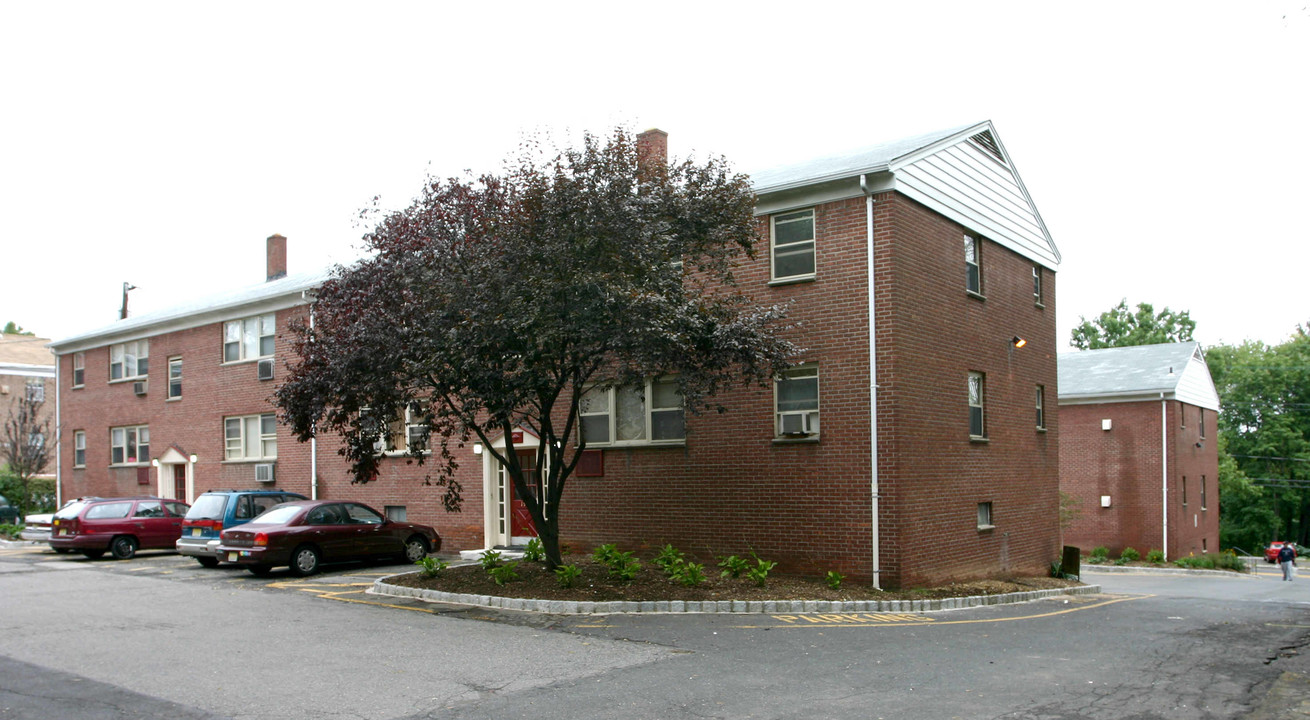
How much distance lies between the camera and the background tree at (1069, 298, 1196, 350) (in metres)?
70.1

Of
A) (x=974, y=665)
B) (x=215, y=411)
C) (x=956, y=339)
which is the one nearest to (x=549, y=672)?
(x=974, y=665)

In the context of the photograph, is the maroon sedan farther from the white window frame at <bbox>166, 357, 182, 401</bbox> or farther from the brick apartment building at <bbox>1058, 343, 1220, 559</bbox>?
the brick apartment building at <bbox>1058, 343, 1220, 559</bbox>

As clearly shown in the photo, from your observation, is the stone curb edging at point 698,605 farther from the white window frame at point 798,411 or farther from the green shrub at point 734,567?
the white window frame at point 798,411

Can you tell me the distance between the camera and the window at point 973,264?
19266mm

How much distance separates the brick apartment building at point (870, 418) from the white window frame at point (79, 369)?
16137 millimetres

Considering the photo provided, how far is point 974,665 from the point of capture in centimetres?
1013

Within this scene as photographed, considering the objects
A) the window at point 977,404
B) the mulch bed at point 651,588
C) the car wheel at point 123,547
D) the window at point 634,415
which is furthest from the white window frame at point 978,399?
the car wheel at point 123,547

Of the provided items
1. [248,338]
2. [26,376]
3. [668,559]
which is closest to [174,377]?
[248,338]

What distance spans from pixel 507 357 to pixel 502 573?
11.7 ft

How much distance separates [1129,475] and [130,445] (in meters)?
33.4

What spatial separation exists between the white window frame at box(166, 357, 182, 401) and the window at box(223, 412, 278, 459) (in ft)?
9.16

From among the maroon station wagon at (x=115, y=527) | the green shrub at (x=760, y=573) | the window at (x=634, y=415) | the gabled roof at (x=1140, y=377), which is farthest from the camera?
the gabled roof at (x=1140, y=377)

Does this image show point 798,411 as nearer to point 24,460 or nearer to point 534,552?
point 534,552

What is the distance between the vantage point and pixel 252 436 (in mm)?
27922
